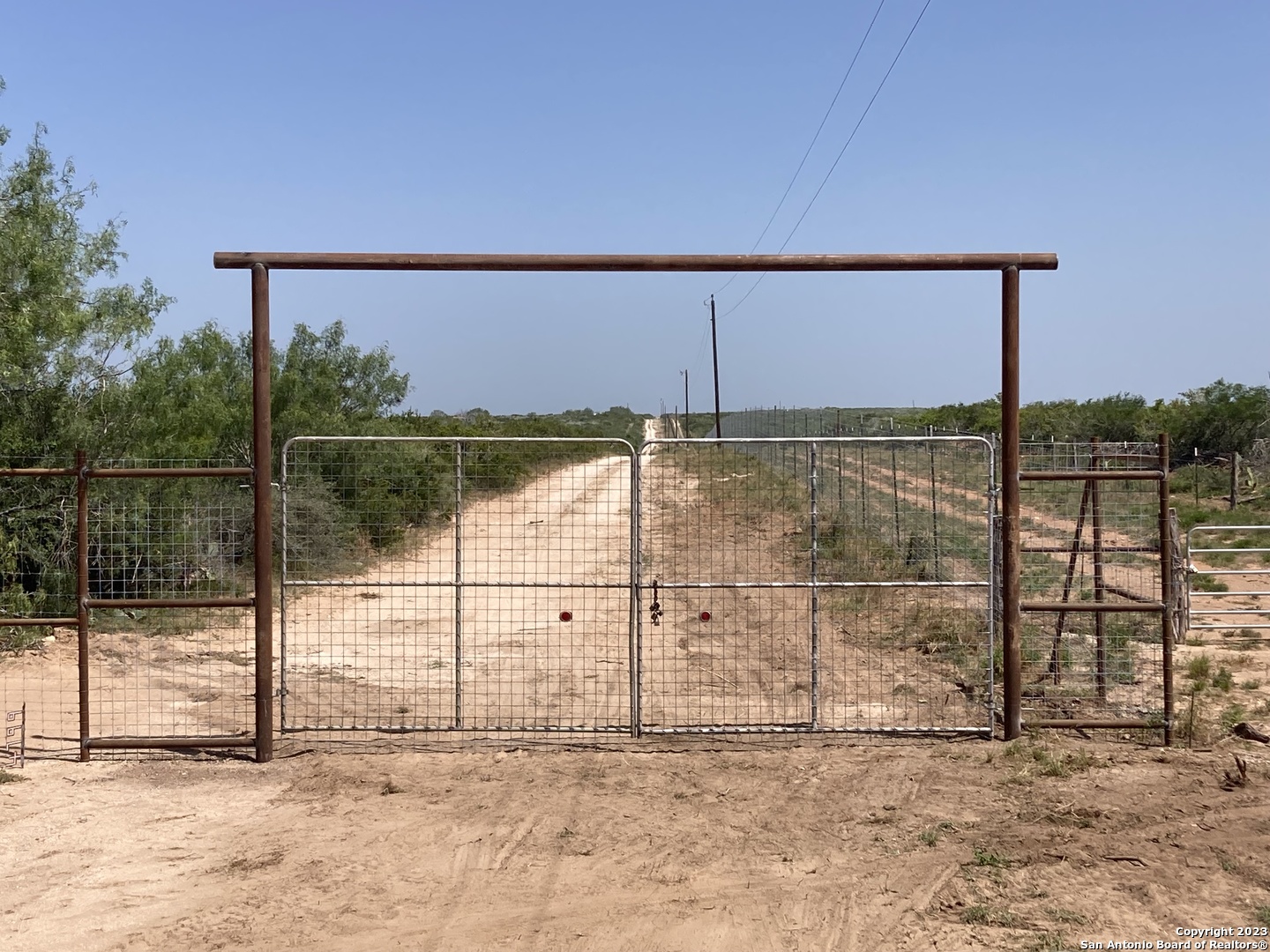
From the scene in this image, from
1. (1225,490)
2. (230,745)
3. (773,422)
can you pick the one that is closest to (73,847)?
(230,745)

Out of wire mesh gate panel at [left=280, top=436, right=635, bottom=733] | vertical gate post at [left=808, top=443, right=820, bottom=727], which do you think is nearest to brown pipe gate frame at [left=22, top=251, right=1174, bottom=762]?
wire mesh gate panel at [left=280, top=436, right=635, bottom=733]

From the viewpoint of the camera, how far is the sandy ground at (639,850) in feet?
17.9

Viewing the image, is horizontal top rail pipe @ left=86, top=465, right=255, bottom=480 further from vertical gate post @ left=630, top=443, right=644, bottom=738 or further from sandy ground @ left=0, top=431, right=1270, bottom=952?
vertical gate post @ left=630, top=443, right=644, bottom=738

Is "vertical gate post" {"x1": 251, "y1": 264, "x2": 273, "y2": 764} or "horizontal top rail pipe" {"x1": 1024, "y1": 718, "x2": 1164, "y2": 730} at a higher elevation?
"vertical gate post" {"x1": 251, "y1": 264, "x2": 273, "y2": 764}

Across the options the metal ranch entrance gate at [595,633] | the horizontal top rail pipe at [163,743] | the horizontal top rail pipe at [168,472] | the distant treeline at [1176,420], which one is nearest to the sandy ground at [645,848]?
the horizontal top rail pipe at [163,743]

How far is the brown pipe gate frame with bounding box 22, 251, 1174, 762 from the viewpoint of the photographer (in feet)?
26.6

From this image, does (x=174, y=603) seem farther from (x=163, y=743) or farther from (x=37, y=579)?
(x=37, y=579)

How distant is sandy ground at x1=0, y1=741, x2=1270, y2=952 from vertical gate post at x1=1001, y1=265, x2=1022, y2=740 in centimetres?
52

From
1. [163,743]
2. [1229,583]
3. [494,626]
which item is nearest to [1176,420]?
[1229,583]

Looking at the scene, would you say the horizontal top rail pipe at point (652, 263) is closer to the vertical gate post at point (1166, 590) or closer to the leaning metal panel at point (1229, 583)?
the vertical gate post at point (1166, 590)

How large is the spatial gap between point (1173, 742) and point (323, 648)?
29.1 ft

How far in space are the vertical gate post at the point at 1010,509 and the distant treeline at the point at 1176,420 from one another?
2496 centimetres

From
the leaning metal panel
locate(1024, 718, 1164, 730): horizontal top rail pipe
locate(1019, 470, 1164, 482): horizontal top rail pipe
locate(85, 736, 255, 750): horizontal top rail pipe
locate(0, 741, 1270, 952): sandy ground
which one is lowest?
locate(0, 741, 1270, 952): sandy ground

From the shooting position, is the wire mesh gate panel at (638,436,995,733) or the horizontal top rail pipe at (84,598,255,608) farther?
the wire mesh gate panel at (638,436,995,733)
